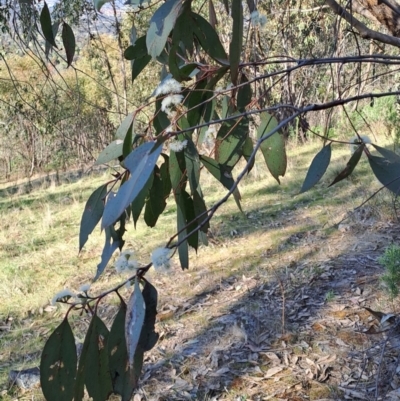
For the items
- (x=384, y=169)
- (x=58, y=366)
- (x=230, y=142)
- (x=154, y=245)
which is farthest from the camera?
(x=154, y=245)

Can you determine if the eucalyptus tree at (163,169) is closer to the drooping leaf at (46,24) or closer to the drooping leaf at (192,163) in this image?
the drooping leaf at (192,163)

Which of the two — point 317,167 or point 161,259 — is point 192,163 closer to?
point 317,167

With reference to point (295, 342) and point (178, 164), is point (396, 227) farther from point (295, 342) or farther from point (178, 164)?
point (178, 164)

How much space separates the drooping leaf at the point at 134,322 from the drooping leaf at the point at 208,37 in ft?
1.62

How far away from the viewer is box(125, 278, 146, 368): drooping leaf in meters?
0.43

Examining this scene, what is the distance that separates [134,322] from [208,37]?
0.57m

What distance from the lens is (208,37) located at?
856 millimetres

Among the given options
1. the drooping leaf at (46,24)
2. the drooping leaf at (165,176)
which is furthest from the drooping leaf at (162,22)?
the drooping leaf at (46,24)

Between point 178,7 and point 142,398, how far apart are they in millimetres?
1172

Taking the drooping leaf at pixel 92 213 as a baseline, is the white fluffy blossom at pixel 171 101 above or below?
above

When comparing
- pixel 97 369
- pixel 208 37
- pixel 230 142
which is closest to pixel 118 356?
pixel 97 369

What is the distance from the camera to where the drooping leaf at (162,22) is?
1.96 feet

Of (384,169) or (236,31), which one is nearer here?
(236,31)

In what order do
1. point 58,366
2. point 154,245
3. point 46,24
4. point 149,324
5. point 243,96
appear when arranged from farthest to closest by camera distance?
point 154,245 → point 46,24 → point 243,96 → point 58,366 → point 149,324
